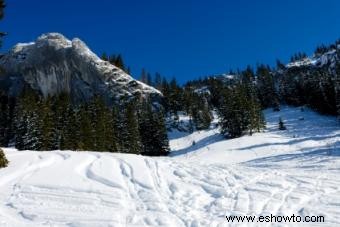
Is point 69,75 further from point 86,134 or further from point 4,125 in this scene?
point 86,134

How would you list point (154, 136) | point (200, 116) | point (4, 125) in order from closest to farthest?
point (154, 136) → point (4, 125) → point (200, 116)

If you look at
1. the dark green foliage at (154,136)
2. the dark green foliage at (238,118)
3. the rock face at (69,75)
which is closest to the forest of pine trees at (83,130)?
the dark green foliage at (154,136)

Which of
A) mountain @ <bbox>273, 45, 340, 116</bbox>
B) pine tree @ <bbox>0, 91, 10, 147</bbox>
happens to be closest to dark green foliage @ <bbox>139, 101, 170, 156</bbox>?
pine tree @ <bbox>0, 91, 10, 147</bbox>

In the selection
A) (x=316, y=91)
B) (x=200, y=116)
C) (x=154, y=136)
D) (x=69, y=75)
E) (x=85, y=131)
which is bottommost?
(x=154, y=136)

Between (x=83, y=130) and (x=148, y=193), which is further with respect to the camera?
(x=83, y=130)

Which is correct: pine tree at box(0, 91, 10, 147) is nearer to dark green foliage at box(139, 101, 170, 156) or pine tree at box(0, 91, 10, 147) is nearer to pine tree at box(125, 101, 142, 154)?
pine tree at box(125, 101, 142, 154)

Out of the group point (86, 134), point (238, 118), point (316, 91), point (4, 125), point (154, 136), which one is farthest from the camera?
point (316, 91)

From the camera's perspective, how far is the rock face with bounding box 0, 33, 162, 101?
10762cm

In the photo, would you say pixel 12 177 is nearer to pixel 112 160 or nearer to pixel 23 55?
pixel 112 160

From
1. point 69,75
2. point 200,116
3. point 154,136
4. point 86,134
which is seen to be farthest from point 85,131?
point 69,75

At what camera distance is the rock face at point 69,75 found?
108 m

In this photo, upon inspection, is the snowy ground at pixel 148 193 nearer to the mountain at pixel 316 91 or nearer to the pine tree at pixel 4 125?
the mountain at pixel 316 91

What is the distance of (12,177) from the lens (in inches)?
575

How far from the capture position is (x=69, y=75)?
110 m
